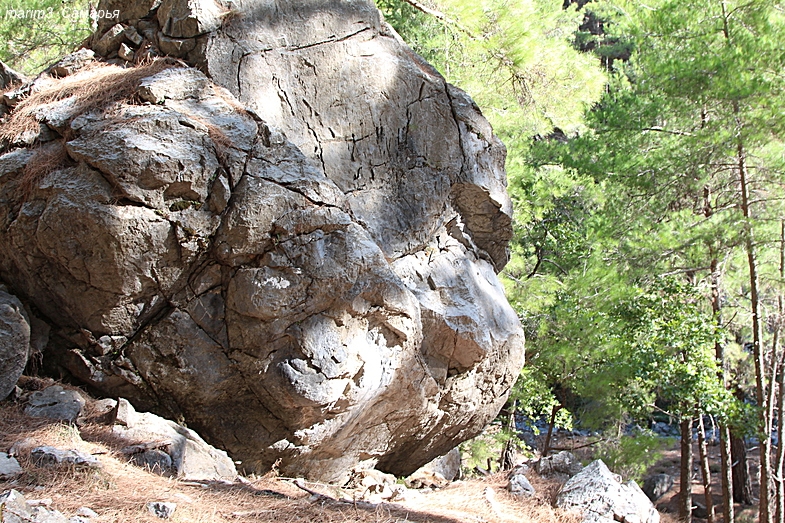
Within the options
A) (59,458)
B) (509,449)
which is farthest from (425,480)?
(509,449)

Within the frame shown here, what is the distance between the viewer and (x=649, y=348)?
364 inches

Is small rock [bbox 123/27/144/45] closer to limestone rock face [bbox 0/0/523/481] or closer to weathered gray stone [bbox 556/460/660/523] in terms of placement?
limestone rock face [bbox 0/0/523/481]

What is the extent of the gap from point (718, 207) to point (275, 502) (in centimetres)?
790

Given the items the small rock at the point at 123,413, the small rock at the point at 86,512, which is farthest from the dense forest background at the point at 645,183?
the small rock at the point at 86,512

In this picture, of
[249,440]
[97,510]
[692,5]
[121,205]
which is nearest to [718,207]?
[692,5]

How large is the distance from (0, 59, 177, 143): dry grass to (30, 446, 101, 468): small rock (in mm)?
2859

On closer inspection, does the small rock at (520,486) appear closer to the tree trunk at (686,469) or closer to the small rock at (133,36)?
the tree trunk at (686,469)

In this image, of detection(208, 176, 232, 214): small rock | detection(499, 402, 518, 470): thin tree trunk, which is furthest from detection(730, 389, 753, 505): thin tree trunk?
detection(208, 176, 232, 214): small rock

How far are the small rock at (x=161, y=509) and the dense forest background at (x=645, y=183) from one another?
728 cm

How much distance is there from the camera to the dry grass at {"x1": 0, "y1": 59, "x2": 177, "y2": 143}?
5562mm

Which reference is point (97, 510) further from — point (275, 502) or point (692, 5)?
point (692, 5)

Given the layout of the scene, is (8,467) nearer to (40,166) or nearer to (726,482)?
(40,166)

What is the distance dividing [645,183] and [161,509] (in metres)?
8.30

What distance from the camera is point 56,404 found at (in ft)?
16.0
